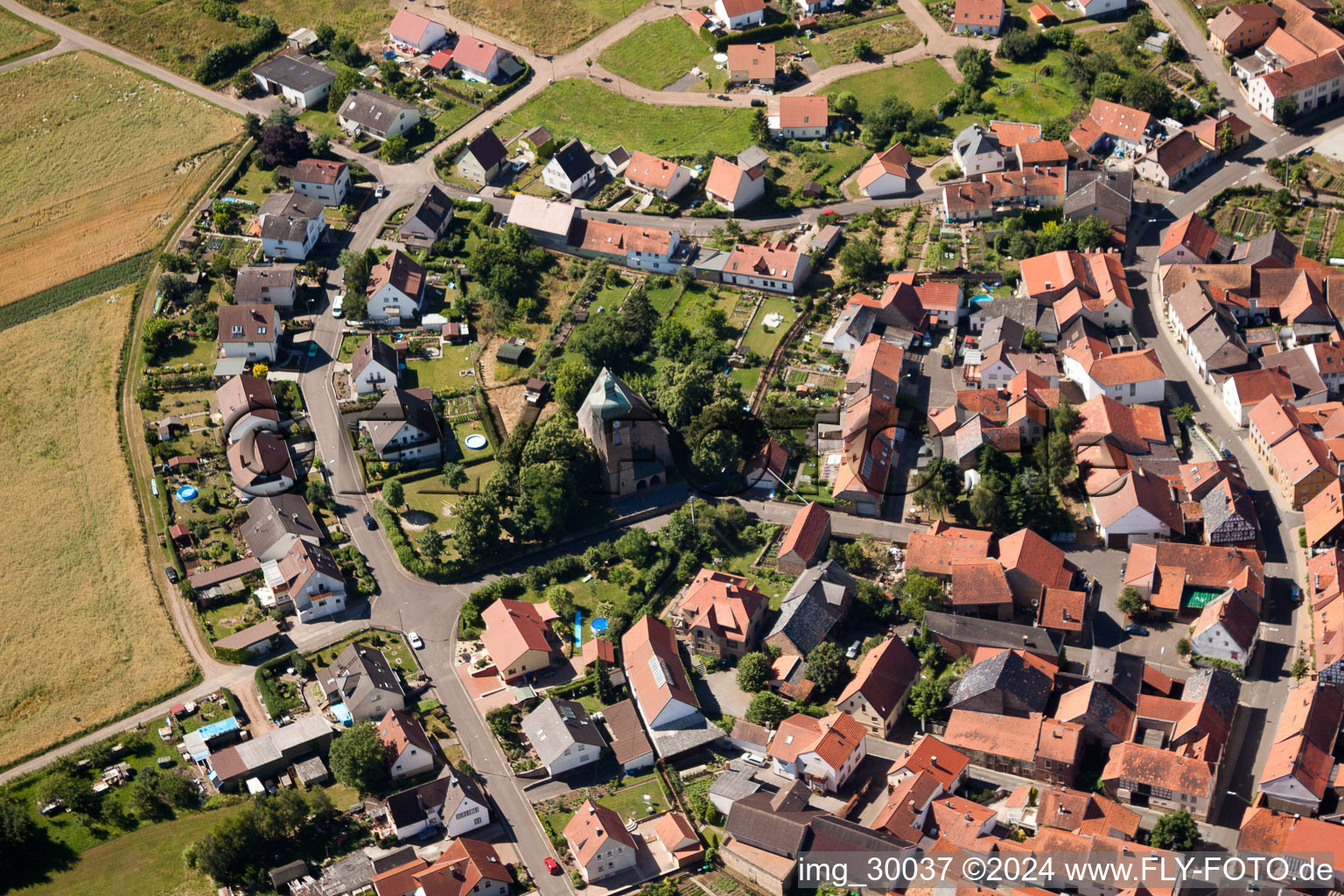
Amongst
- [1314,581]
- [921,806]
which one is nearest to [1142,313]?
[1314,581]

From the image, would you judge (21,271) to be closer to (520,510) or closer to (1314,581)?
(520,510)

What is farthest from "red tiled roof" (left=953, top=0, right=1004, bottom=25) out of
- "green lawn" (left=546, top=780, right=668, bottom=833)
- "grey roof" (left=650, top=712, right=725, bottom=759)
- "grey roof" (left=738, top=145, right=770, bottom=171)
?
"green lawn" (left=546, top=780, right=668, bottom=833)

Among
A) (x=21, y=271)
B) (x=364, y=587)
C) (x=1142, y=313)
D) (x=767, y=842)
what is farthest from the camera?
(x=21, y=271)

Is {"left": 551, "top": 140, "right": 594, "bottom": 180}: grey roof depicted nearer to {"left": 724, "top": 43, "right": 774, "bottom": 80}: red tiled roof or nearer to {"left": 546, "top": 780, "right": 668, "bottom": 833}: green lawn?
{"left": 724, "top": 43, "right": 774, "bottom": 80}: red tiled roof

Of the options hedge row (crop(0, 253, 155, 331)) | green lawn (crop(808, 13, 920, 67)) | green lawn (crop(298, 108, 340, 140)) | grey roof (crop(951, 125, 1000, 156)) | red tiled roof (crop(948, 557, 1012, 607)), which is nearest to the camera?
red tiled roof (crop(948, 557, 1012, 607))

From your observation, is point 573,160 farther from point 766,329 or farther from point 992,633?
point 992,633

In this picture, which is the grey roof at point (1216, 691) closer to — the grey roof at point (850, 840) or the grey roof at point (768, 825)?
the grey roof at point (850, 840)
